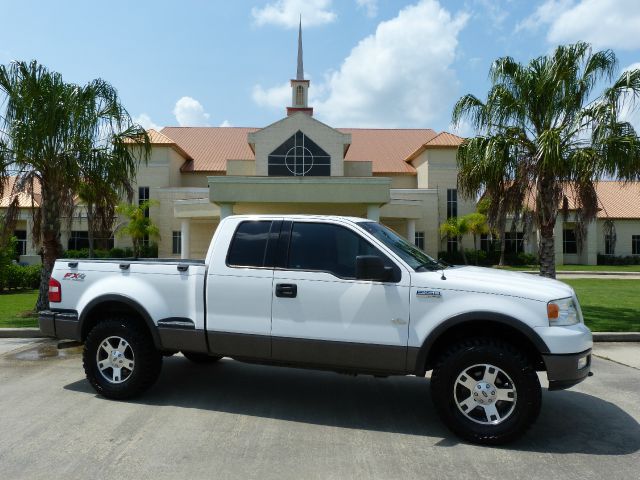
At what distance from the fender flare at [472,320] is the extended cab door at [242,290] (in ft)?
4.97

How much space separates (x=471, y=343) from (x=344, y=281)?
1296 mm

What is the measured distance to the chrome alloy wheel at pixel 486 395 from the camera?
15.7 ft

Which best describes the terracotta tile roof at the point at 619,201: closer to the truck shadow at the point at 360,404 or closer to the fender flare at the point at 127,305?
the truck shadow at the point at 360,404

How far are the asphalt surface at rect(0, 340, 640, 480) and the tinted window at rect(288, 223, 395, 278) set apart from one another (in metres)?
1.51

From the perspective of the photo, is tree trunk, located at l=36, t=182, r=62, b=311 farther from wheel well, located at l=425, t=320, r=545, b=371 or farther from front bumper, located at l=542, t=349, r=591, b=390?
front bumper, located at l=542, t=349, r=591, b=390

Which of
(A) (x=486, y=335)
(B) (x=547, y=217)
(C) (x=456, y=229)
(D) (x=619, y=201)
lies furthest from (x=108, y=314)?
(D) (x=619, y=201)

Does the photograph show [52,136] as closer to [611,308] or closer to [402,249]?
[402,249]

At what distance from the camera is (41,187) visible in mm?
13094

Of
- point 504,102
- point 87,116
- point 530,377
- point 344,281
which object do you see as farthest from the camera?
point 504,102

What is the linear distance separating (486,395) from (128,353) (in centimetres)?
385

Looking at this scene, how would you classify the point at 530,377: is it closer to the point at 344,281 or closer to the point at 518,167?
the point at 344,281

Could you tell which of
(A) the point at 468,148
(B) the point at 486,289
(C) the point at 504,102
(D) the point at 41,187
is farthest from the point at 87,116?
(B) the point at 486,289

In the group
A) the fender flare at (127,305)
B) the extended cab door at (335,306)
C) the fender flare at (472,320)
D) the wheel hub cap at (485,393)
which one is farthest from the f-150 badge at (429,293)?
the fender flare at (127,305)

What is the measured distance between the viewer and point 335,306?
524 cm
